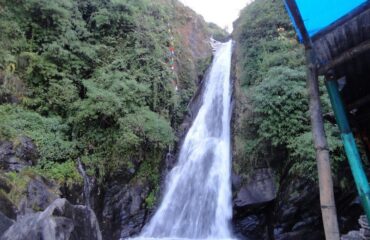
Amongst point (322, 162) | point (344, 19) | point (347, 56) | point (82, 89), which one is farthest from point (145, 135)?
point (344, 19)

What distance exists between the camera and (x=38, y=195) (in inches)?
294

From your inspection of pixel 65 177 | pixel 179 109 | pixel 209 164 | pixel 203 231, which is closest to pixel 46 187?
pixel 65 177

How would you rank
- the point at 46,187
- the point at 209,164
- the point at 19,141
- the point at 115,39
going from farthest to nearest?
the point at 115,39, the point at 209,164, the point at 19,141, the point at 46,187

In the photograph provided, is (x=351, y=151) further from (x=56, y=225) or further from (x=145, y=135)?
(x=145, y=135)

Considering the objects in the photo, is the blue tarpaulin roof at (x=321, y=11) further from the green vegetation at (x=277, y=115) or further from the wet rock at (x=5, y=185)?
the wet rock at (x=5, y=185)

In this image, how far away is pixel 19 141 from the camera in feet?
27.2

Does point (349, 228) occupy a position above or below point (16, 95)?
below

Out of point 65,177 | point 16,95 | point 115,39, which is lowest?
point 65,177

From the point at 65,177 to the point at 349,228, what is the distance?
25.1 ft

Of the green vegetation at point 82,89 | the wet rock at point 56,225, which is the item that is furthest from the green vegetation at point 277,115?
the wet rock at point 56,225

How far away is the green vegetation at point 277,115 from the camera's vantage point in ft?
27.2

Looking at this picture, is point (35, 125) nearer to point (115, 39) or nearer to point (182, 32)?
point (115, 39)

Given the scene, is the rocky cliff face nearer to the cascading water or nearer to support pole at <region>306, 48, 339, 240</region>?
the cascading water

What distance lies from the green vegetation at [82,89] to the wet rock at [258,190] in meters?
3.02
